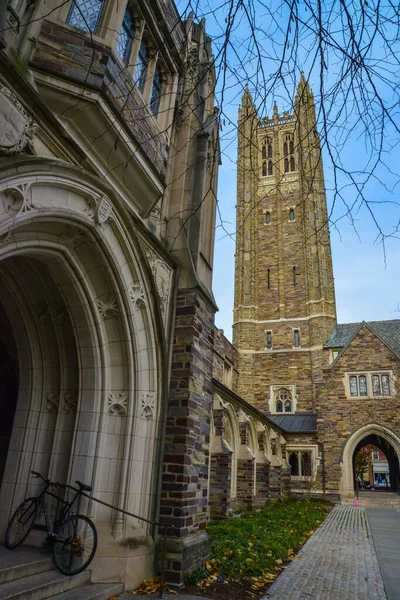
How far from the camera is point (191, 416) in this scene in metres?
5.71

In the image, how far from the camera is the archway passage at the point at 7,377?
20.1 ft

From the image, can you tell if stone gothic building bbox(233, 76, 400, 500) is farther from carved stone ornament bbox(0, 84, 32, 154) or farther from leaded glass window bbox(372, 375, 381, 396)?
carved stone ornament bbox(0, 84, 32, 154)

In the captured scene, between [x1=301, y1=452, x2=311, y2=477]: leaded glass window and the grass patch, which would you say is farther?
[x1=301, y1=452, x2=311, y2=477]: leaded glass window

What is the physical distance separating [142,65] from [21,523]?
6403 millimetres

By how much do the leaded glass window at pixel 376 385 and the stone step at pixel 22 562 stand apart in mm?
19749

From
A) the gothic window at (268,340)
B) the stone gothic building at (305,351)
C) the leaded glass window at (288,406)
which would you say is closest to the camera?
the stone gothic building at (305,351)

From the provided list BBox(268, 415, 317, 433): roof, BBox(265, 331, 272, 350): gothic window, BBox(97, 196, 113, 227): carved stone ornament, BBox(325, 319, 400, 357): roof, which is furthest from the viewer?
BBox(265, 331, 272, 350): gothic window

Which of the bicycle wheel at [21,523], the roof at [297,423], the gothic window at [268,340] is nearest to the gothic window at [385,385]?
the roof at [297,423]

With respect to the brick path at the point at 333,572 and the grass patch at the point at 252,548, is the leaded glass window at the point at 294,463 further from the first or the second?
the brick path at the point at 333,572

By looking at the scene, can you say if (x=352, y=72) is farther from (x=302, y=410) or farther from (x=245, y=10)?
(x=302, y=410)

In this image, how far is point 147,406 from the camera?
215 inches

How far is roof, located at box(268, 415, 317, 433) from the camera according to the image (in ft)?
73.7


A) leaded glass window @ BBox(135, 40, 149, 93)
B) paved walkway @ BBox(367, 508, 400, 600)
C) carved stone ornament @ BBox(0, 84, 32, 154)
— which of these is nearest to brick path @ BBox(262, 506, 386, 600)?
paved walkway @ BBox(367, 508, 400, 600)

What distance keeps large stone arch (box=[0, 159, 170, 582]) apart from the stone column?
0.21 m
